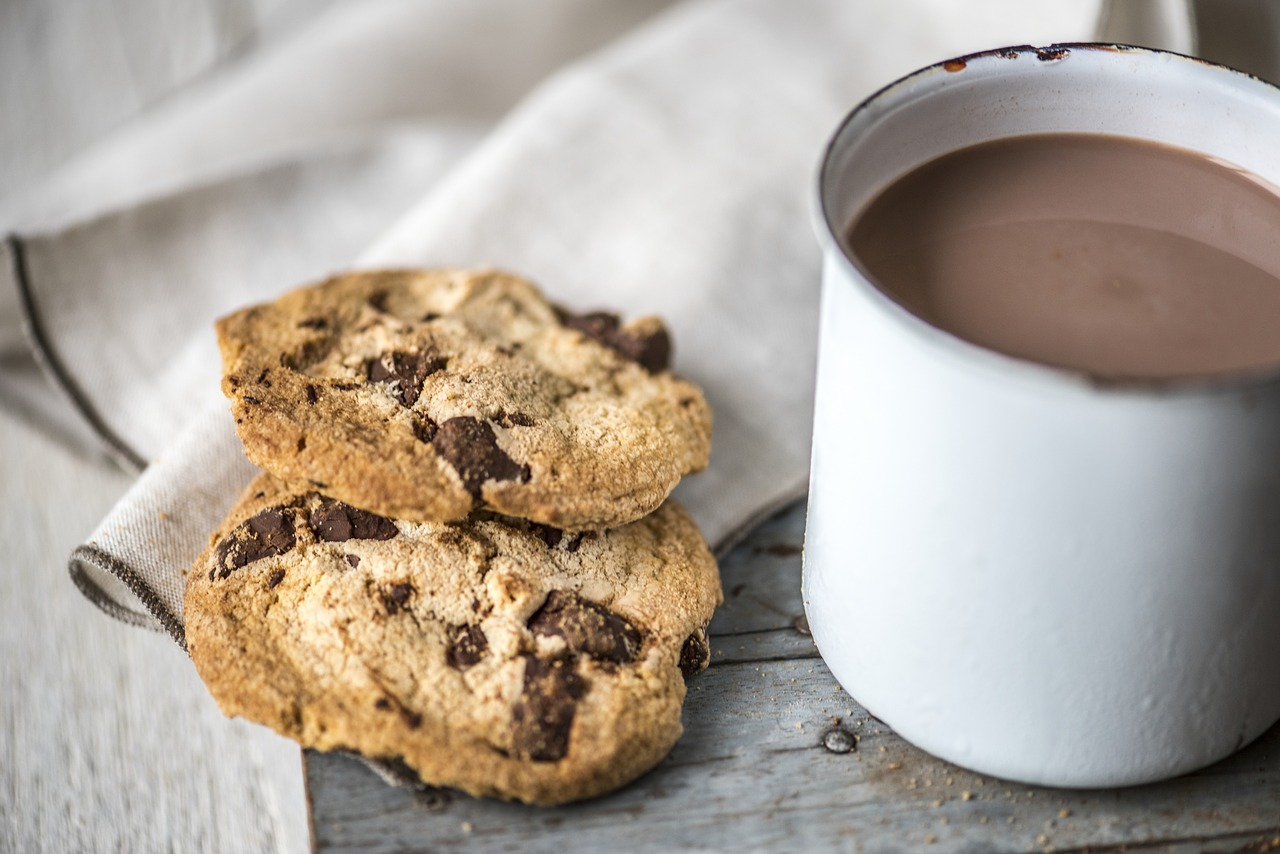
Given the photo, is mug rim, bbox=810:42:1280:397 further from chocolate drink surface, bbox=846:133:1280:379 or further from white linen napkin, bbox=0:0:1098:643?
white linen napkin, bbox=0:0:1098:643

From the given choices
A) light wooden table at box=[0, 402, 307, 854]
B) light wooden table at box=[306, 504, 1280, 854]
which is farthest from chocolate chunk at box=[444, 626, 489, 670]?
light wooden table at box=[0, 402, 307, 854]

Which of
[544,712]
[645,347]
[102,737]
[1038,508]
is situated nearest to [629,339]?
[645,347]

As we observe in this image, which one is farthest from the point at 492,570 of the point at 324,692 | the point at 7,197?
the point at 7,197

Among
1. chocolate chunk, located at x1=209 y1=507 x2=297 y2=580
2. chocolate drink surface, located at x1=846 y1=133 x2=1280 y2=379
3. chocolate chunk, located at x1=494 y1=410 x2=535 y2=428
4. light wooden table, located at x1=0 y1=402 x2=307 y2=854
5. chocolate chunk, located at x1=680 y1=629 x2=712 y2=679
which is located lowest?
light wooden table, located at x1=0 y1=402 x2=307 y2=854

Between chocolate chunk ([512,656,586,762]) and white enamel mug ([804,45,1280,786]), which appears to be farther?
chocolate chunk ([512,656,586,762])

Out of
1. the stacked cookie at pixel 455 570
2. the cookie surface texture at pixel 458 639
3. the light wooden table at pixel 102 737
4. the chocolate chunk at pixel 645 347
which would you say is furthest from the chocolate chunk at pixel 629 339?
the light wooden table at pixel 102 737

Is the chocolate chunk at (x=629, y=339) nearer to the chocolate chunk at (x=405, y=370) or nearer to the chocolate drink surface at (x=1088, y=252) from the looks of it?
the chocolate chunk at (x=405, y=370)

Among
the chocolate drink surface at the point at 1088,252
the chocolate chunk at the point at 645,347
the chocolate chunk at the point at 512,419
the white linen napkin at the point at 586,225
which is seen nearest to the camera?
the chocolate drink surface at the point at 1088,252

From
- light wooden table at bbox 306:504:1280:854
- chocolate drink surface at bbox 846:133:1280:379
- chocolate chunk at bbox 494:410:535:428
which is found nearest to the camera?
chocolate drink surface at bbox 846:133:1280:379
